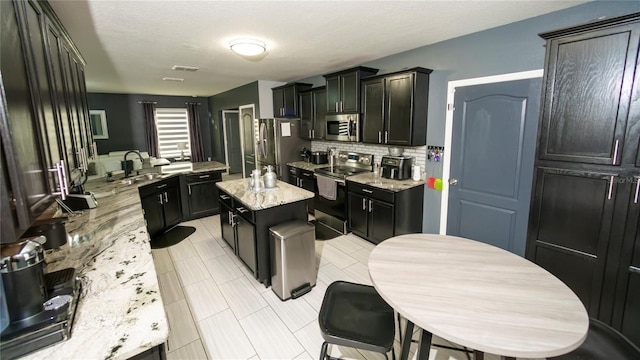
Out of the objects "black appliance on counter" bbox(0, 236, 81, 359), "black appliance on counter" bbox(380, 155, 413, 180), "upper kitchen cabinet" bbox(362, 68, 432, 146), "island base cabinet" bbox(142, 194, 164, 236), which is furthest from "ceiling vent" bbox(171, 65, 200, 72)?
"black appliance on counter" bbox(0, 236, 81, 359)

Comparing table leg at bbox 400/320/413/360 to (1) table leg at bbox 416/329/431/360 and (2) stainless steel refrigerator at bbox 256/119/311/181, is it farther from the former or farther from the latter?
(2) stainless steel refrigerator at bbox 256/119/311/181

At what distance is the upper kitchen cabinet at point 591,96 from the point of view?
1.76m

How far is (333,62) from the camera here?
4.12 metres

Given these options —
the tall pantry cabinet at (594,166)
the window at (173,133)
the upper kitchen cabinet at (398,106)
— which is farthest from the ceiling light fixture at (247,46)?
the window at (173,133)

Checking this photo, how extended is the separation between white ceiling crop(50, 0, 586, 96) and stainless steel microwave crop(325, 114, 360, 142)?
84 cm

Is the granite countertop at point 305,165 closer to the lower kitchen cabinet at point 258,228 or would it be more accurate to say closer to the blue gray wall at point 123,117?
the lower kitchen cabinet at point 258,228

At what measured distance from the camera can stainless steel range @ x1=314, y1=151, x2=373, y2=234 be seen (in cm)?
411

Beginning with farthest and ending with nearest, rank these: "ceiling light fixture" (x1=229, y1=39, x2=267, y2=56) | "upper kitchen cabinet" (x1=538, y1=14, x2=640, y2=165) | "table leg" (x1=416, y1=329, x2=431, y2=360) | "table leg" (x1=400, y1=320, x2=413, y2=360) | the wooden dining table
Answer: "ceiling light fixture" (x1=229, y1=39, x2=267, y2=56), "upper kitchen cabinet" (x1=538, y1=14, x2=640, y2=165), "table leg" (x1=400, y1=320, x2=413, y2=360), "table leg" (x1=416, y1=329, x2=431, y2=360), the wooden dining table

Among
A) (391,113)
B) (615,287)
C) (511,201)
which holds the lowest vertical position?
(615,287)

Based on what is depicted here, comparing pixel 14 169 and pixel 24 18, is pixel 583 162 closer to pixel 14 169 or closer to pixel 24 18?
pixel 14 169

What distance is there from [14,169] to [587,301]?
10.7 feet

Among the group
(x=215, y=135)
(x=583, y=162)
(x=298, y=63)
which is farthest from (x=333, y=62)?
(x=215, y=135)

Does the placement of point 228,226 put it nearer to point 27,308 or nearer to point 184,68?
point 27,308

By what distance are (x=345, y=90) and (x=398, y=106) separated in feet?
3.32
